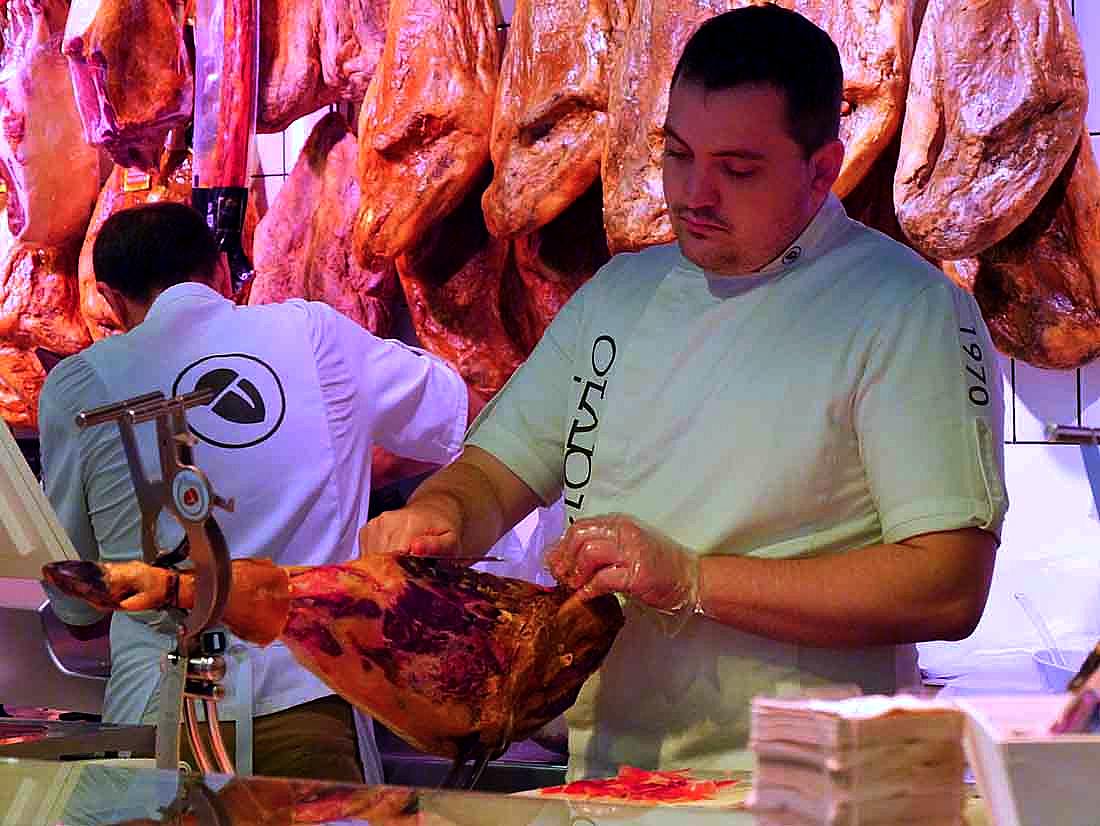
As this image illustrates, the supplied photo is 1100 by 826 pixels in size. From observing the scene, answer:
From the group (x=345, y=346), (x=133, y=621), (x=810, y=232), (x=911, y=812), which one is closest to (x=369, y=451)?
(x=345, y=346)

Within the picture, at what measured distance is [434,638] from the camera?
5.48ft

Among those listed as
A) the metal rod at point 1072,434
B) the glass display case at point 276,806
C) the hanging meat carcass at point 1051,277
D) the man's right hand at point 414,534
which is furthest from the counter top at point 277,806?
the metal rod at point 1072,434

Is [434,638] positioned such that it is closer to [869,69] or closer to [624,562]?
[624,562]

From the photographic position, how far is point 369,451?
3078 mm

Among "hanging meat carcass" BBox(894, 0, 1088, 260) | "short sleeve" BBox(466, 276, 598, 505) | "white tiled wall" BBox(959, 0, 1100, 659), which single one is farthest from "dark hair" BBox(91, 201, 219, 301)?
"white tiled wall" BBox(959, 0, 1100, 659)

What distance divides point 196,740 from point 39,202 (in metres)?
3.54

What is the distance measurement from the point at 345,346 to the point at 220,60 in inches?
58.3

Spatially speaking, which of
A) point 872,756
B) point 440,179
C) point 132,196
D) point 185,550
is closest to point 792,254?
point 185,550

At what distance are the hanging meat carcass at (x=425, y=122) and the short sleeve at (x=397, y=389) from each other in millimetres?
467

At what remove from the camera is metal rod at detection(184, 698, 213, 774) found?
4.97ft

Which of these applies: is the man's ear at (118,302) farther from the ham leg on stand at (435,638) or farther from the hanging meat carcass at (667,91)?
the ham leg on stand at (435,638)

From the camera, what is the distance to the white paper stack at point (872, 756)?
2.95 ft

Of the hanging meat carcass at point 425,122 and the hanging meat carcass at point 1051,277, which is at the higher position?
the hanging meat carcass at point 425,122

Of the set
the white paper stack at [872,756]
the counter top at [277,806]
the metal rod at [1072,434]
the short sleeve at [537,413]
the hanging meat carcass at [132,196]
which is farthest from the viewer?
the hanging meat carcass at [132,196]
